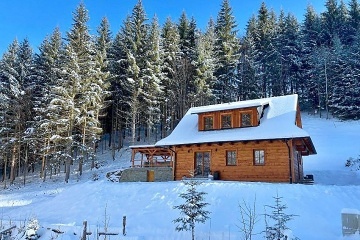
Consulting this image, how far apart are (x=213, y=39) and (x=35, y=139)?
24.6 metres

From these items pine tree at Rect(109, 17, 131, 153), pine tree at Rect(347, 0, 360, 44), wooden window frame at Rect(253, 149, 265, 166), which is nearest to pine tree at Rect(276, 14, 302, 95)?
pine tree at Rect(347, 0, 360, 44)

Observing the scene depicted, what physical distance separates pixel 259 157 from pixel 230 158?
75.2 inches

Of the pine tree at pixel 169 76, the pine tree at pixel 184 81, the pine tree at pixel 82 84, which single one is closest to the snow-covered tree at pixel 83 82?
the pine tree at pixel 82 84

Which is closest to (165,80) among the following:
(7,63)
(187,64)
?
(187,64)

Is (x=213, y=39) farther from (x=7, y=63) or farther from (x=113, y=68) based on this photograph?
(x=7, y=63)

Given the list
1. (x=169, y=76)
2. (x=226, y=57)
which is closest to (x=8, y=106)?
(x=169, y=76)

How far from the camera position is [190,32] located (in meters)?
43.3

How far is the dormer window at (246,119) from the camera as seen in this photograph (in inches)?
819

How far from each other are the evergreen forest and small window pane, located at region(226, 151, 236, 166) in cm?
1472

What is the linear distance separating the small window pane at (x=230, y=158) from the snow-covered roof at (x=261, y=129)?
1149 mm

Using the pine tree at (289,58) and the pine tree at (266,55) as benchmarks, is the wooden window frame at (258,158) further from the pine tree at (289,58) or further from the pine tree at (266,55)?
the pine tree at (289,58)

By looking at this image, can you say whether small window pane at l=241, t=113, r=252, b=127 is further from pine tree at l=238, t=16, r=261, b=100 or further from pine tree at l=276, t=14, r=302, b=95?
pine tree at l=276, t=14, r=302, b=95

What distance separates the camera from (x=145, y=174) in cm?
2197

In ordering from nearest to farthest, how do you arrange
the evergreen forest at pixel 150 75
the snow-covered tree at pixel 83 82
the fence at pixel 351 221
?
the fence at pixel 351 221 → the snow-covered tree at pixel 83 82 → the evergreen forest at pixel 150 75
